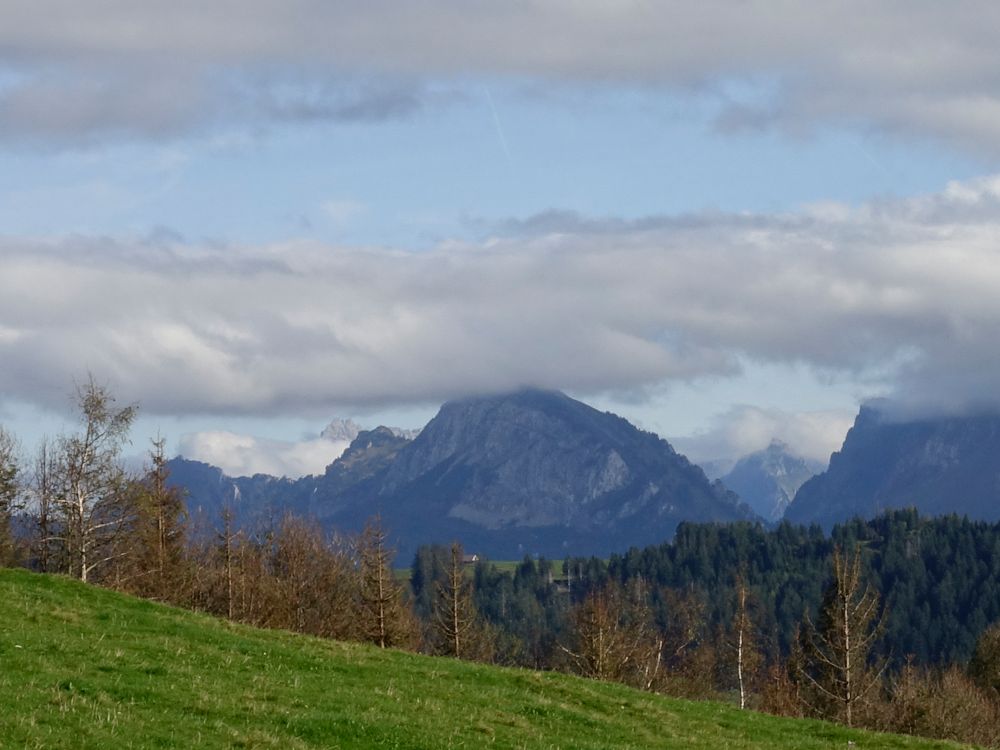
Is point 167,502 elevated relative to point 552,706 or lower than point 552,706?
elevated

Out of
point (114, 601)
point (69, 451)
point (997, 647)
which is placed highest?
point (69, 451)

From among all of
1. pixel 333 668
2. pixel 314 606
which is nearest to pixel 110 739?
pixel 333 668

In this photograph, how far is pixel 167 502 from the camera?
112562 mm

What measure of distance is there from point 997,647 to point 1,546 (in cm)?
12955

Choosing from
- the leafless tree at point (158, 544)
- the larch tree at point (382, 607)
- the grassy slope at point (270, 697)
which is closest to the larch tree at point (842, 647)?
the grassy slope at point (270, 697)

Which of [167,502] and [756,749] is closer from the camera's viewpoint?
[756,749]

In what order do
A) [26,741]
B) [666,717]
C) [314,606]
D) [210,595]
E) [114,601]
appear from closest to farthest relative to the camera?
[26,741], [666,717], [114,601], [210,595], [314,606]

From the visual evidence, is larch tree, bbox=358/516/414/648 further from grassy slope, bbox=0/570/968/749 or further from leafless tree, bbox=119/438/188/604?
grassy slope, bbox=0/570/968/749

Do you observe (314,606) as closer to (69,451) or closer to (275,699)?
(69,451)

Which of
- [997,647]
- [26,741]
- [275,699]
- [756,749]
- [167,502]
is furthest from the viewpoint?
[997,647]

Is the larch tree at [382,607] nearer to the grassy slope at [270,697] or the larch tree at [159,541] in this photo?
the larch tree at [159,541]

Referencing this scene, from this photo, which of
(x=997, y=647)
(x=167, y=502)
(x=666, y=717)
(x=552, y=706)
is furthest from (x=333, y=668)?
(x=997, y=647)

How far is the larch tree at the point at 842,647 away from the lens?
8426 cm

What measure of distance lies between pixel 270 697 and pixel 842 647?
52551 millimetres
